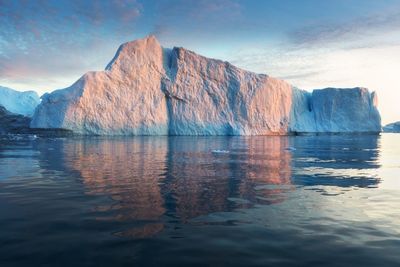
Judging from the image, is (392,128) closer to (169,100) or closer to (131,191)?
(169,100)

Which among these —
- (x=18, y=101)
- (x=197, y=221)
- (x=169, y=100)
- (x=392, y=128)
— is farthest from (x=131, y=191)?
(x=392, y=128)

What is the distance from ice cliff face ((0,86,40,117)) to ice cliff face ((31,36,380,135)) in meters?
43.3

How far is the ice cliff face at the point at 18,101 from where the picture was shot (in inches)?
3234

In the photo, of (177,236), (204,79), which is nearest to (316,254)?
(177,236)

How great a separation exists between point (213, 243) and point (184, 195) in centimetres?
316

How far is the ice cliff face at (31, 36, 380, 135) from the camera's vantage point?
45.1m

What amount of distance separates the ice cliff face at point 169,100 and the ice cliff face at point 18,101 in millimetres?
43263

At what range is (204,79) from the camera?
56.0m

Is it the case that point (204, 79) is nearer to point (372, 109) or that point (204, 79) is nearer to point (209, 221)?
point (372, 109)

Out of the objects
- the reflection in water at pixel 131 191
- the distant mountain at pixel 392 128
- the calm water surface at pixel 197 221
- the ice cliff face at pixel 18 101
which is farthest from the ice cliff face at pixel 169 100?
the distant mountain at pixel 392 128

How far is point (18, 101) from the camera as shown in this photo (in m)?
86.3

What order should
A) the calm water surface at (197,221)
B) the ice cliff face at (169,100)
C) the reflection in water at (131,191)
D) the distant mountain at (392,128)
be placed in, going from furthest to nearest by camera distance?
the distant mountain at (392,128) < the ice cliff face at (169,100) < the reflection in water at (131,191) < the calm water surface at (197,221)

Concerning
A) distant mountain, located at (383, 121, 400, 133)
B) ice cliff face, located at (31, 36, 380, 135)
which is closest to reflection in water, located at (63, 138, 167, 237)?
ice cliff face, located at (31, 36, 380, 135)

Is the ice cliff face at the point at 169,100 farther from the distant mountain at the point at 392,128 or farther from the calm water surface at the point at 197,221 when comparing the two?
the distant mountain at the point at 392,128
